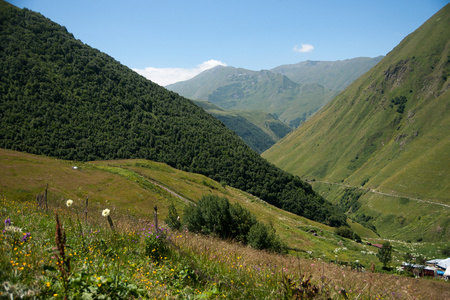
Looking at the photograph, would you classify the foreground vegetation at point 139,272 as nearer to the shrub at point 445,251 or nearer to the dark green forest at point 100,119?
the dark green forest at point 100,119

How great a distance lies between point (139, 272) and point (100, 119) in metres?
121

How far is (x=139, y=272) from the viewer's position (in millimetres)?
6488

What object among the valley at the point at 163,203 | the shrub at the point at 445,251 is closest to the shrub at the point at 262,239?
the valley at the point at 163,203

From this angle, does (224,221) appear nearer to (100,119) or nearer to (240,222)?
(240,222)

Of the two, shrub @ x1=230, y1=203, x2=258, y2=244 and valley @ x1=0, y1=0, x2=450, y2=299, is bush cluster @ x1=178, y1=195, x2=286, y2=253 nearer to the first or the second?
shrub @ x1=230, y1=203, x2=258, y2=244

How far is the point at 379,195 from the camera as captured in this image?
167625 mm

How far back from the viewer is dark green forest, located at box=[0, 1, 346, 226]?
94.6 m

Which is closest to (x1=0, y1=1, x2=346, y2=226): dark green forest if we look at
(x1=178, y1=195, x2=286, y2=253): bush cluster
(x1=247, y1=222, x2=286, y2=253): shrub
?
(x1=178, y1=195, x2=286, y2=253): bush cluster

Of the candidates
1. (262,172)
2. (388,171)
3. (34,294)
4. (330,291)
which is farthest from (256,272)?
(388,171)

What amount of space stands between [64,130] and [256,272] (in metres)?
109

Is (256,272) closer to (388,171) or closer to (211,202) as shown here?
(211,202)

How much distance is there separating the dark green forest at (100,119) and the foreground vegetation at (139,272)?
9498 centimetres

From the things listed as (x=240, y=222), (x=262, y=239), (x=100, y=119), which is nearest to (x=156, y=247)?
(x=262, y=239)

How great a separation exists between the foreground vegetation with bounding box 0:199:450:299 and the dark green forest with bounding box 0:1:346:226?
9498 centimetres
